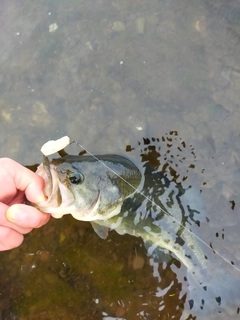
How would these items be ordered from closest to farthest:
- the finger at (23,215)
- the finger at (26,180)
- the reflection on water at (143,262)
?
the finger at (23,215) < the finger at (26,180) < the reflection on water at (143,262)

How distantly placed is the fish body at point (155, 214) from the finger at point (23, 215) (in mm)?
671

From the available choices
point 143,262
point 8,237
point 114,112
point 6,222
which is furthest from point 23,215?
point 114,112

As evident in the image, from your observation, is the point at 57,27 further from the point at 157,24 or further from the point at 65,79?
the point at 157,24

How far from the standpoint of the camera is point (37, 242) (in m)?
3.90

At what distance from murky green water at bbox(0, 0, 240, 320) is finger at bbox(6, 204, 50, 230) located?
1.32 meters

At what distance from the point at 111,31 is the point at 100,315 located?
3024 mm

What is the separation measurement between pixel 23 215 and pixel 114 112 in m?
1.79

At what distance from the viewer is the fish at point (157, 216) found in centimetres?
338

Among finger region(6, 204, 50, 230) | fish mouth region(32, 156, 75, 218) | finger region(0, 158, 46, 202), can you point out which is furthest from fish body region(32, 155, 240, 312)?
finger region(6, 204, 50, 230)

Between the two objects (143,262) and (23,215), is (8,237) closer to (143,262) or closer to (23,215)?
(23,215)

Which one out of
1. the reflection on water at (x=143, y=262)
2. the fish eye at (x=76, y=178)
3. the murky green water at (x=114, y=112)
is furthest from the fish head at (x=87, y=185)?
the murky green water at (x=114, y=112)

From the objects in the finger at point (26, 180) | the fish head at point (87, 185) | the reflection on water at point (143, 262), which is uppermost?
the finger at point (26, 180)

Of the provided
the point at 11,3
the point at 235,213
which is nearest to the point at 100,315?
the point at 235,213

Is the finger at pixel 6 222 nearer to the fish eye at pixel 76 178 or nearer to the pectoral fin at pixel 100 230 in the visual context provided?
the fish eye at pixel 76 178
